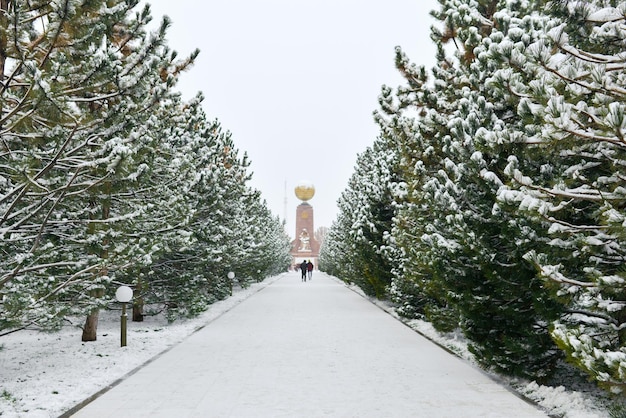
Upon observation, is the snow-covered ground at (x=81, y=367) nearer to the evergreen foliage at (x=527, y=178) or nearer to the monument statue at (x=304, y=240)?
the evergreen foliage at (x=527, y=178)

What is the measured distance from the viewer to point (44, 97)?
17.0 ft

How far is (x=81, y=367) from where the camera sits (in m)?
8.88

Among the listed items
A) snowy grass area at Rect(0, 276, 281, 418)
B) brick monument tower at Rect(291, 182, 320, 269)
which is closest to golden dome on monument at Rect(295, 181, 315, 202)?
brick monument tower at Rect(291, 182, 320, 269)

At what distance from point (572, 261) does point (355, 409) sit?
9.47 feet

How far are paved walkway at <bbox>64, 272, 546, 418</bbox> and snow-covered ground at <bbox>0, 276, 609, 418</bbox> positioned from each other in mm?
329

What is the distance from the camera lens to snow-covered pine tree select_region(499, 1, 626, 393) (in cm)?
438

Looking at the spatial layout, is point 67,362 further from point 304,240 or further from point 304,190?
point 304,190

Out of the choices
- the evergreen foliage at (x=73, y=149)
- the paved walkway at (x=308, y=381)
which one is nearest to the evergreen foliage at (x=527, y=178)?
the paved walkway at (x=308, y=381)

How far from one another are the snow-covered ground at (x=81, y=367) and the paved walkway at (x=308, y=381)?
329mm

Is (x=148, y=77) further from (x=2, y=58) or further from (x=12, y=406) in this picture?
(x=12, y=406)

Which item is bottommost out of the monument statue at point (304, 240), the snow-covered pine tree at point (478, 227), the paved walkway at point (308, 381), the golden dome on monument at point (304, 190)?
the paved walkway at point (308, 381)

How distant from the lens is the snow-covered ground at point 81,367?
639cm

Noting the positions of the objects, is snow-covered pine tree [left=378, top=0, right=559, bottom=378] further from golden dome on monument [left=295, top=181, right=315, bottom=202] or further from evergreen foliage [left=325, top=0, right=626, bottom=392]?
golden dome on monument [left=295, top=181, right=315, bottom=202]

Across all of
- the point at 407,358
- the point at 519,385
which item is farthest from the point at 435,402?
the point at 407,358
